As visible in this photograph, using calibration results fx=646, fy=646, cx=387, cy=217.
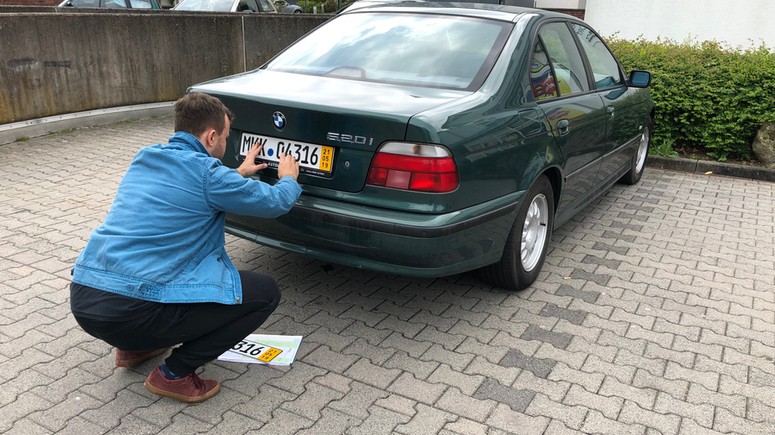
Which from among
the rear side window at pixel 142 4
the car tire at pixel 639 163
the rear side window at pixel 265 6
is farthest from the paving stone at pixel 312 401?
the rear side window at pixel 265 6

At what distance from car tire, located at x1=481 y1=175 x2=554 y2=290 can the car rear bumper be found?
231 mm

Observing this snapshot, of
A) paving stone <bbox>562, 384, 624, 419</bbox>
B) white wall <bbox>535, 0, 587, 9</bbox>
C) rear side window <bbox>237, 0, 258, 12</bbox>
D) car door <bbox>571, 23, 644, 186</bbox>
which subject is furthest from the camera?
white wall <bbox>535, 0, 587, 9</bbox>

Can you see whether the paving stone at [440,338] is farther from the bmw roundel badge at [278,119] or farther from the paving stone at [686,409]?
the bmw roundel badge at [278,119]

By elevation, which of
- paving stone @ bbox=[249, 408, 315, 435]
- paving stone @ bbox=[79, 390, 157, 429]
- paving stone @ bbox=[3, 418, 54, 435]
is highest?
paving stone @ bbox=[3, 418, 54, 435]

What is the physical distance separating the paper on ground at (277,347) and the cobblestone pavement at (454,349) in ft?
0.18

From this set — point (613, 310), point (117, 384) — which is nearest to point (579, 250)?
point (613, 310)

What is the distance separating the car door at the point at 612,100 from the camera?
5.01 meters

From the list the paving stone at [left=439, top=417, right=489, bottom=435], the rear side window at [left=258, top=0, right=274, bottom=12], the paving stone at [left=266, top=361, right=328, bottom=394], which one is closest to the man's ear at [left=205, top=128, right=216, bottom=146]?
the paving stone at [left=266, top=361, right=328, bottom=394]

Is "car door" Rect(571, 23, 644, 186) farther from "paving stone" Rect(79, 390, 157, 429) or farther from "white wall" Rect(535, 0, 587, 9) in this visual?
"white wall" Rect(535, 0, 587, 9)

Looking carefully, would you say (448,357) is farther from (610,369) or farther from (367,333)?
(610,369)

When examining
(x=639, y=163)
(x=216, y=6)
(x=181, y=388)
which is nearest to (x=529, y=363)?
(x=181, y=388)

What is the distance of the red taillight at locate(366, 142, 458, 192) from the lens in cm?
310

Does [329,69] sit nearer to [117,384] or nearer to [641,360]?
[117,384]

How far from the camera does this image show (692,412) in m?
2.88
